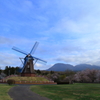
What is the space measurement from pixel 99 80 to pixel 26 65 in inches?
1140

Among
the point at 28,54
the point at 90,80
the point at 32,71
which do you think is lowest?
the point at 90,80

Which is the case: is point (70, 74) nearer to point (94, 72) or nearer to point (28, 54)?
point (94, 72)

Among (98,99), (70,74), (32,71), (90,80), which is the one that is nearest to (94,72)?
(90,80)

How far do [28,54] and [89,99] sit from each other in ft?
145

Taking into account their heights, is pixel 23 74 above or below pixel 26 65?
below

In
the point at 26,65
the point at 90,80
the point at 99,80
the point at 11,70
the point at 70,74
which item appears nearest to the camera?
the point at 26,65

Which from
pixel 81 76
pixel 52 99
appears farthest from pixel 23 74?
pixel 52 99

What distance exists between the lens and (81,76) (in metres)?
64.8

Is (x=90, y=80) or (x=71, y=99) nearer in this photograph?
(x=71, y=99)

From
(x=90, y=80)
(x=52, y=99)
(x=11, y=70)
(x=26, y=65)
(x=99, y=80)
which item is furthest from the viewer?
(x=11, y=70)

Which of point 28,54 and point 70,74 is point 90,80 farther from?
point 28,54

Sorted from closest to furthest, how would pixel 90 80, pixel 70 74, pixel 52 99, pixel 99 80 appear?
pixel 52 99, pixel 99 80, pixel 90 80, pixel 70 74

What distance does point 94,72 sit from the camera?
63.7m

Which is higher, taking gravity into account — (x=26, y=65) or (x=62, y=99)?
(x=26, y=65)
